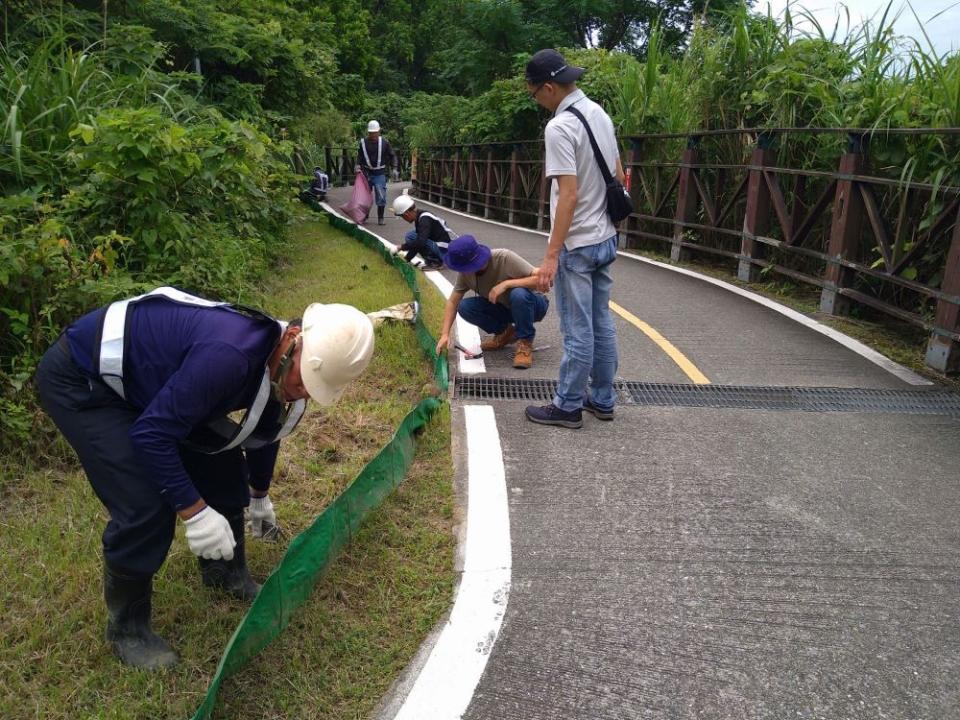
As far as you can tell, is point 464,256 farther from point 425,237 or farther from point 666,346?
point 425,237

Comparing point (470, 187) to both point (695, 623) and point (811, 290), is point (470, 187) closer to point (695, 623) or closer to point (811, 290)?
point (811, 290)

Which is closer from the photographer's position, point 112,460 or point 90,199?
point 112,460

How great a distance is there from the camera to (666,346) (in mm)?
6555

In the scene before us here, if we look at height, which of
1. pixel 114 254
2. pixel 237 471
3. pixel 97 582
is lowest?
pixel 97 582

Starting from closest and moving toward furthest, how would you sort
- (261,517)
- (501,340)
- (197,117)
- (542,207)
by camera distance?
1. (261,517)
2. (501,340)
3. (197,117)
4. (542,207)

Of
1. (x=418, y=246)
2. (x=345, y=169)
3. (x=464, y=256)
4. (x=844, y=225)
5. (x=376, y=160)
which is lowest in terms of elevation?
(x=345, y=169)

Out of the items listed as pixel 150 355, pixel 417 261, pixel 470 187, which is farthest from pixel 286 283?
pixel 470 187

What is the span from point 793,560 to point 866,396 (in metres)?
2.52

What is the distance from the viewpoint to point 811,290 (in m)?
8.71

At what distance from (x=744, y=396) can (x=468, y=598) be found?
301cm

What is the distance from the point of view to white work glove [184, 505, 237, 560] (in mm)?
2445

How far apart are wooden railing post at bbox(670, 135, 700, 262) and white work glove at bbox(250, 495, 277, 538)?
8833 mm

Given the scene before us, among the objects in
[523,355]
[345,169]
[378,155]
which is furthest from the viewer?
[345,169]

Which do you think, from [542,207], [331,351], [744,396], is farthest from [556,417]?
[542,207]
